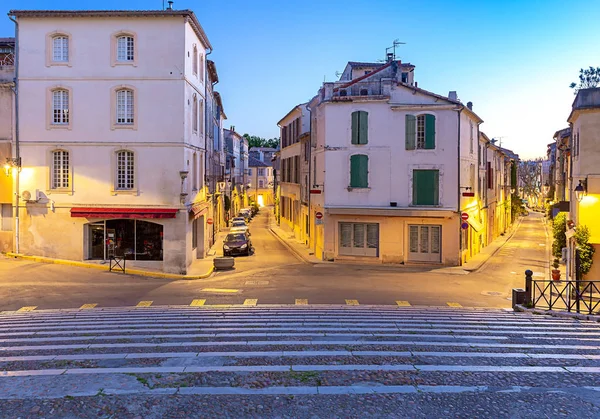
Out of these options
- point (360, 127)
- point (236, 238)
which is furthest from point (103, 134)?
point (360, 127)

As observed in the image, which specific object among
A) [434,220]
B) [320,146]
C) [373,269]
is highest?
[320,146]

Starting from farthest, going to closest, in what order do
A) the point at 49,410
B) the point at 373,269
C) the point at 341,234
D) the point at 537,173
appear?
the point at 537,173 < the point at 341,234 < the point at 373,269 < the point at 49,410

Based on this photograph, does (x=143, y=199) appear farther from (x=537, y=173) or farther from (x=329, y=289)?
(x=537, y=173)

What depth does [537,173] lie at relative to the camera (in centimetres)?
11394

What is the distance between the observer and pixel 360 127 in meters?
31.8

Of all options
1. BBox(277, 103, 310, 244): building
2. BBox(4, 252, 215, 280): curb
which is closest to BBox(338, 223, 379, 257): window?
BBox(277, 103, 310, 244): building

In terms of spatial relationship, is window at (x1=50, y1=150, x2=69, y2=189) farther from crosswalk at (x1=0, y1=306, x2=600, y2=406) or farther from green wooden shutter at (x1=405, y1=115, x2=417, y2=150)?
green wooden shutter at (x1=405, y1=115, x2=417, y2=150)

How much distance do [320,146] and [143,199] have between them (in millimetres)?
11643

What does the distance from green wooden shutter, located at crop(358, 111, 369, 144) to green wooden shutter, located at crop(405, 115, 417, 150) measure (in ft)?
7.35

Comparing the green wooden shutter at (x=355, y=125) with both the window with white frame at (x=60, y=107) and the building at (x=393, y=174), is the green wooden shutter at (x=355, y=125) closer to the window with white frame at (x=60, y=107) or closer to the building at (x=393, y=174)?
the building at (x=393, y=174)

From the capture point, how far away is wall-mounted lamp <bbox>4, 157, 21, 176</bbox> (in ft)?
90.3

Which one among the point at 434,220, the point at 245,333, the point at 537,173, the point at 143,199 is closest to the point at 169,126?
the point at 143,199

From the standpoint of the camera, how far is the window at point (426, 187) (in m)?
31.1

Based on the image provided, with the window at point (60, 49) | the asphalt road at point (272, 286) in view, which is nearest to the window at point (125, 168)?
the asphalt road at point (272, 286)
